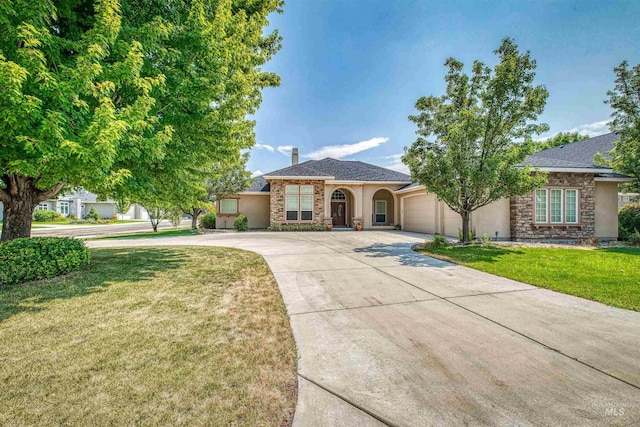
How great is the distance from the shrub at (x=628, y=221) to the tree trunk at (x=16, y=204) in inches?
934

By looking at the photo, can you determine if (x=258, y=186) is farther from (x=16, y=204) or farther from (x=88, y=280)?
(x=88, y=280)

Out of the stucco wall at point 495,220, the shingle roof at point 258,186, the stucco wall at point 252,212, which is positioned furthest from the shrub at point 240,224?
the stucco wall at point 495,220

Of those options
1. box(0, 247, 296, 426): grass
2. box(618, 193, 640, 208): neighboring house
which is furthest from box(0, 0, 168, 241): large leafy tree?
box(618, 193, 640, 208): neighboring house

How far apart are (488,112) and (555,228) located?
303 inches

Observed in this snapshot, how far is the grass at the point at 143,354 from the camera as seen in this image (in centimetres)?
203

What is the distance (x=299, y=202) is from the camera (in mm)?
18891

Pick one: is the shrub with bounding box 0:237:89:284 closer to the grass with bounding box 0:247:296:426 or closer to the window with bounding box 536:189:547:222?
the grass with bounding box 0:247:296:426

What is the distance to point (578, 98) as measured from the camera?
10.9 meters

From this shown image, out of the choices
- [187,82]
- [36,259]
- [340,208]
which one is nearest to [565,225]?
[340,208]

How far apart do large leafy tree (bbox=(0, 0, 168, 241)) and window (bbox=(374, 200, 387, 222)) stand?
1859 centimetres

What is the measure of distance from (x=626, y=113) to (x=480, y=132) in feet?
33.3

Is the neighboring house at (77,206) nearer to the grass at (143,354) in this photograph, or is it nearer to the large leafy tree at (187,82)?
the large leafy tree at (187,82)

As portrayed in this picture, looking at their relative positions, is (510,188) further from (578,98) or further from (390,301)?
(390,301)

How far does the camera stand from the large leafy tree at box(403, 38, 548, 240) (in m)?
9.70
